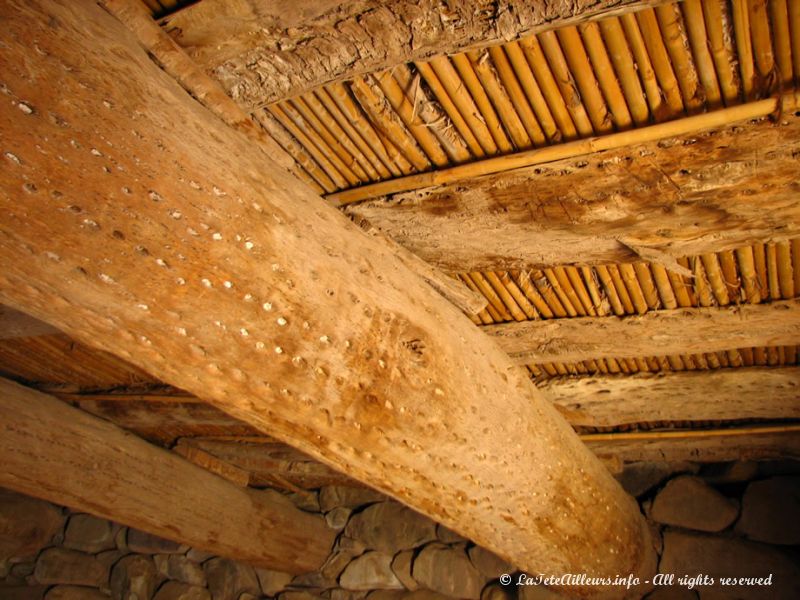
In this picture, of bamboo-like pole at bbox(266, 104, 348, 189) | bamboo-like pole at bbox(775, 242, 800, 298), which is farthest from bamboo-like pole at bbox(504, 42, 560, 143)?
bamboo-like pole at bbox(775, 242, 800, 298)

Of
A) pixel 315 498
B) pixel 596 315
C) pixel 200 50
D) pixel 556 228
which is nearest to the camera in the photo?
pixel 200 50

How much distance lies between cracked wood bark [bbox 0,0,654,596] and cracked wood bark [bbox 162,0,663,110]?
0.11 m

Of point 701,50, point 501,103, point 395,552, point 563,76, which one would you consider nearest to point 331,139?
point 501,103

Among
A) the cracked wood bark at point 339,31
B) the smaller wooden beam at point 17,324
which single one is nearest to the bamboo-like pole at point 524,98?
the cracked wood bark at point 339,31

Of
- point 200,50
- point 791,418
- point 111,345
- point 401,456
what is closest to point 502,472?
point 401,456

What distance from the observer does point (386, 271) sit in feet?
3.58

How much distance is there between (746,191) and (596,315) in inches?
26.2

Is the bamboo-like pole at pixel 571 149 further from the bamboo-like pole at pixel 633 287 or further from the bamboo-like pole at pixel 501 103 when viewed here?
the bamboo-like pole at pixel 633 287

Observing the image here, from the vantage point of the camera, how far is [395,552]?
10.8 ft

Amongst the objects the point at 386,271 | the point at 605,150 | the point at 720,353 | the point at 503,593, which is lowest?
the point at 503,593

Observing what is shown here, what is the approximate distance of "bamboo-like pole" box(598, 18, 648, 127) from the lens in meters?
0.81

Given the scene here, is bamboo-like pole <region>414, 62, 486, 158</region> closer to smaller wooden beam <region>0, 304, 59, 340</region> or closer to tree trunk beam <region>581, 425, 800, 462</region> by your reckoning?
smaller wooden beam <region>0, 304, 59, 340</region>

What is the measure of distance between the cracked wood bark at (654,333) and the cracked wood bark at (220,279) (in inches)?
17.7

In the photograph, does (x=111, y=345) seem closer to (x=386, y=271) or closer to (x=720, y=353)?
(x=386, y=271)
